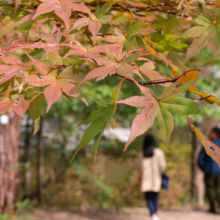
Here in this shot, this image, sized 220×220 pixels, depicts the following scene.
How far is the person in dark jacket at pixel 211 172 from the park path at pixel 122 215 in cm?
36

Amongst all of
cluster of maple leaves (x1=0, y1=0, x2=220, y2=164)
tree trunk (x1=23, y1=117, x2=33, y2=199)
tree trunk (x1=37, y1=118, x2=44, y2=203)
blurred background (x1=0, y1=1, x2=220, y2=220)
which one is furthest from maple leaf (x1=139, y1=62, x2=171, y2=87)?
tree trunk (x1=23, y1=117, x2=33, y2=199)

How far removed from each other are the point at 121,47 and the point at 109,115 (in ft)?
0.95

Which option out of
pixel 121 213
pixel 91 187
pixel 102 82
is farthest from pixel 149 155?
pixel 91 187

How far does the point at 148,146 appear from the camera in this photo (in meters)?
5.12

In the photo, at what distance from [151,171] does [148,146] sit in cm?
47

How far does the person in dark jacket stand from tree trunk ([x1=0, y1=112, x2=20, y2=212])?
3.44 m

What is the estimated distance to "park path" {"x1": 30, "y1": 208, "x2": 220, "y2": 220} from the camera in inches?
240

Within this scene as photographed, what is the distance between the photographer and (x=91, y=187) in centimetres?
872

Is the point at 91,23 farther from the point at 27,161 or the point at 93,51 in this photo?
the point at 27,161

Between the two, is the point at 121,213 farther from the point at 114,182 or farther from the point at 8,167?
the point at 8,167

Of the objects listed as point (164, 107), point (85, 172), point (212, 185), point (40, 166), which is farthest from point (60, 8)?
point (85, 172)

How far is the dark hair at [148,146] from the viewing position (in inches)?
199

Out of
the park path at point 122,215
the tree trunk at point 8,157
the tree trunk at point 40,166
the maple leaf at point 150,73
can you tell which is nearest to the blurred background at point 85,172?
the tree trunk at point 40,166

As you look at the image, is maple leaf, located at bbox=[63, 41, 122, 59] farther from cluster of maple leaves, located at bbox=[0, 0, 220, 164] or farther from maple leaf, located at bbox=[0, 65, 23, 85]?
maple leaf, located at bbox=[0, 65, 23, 85]
